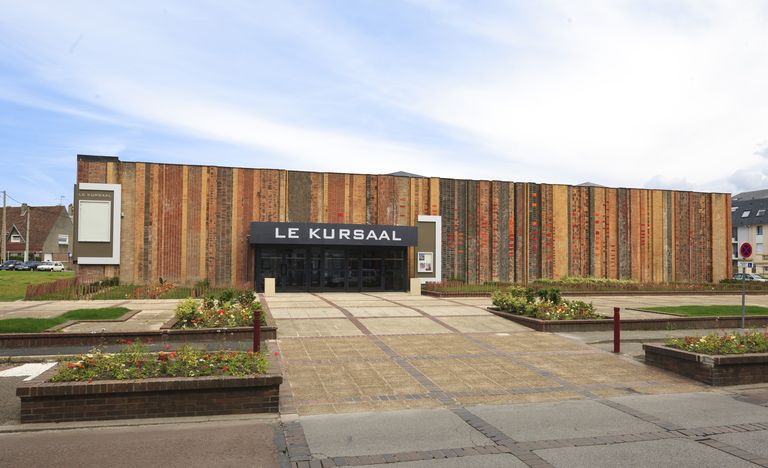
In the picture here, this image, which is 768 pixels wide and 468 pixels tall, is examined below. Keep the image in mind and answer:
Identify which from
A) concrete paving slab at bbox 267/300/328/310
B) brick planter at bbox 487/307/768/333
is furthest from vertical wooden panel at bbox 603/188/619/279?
concrete paving slab at bbox 267/300/328/310

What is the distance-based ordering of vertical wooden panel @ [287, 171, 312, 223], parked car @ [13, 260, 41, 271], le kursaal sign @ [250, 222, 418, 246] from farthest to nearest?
parked car @ [13, 260, 41, 271]
vertical wooden panel @ [287, 171, 312, 223]
le kursaal sign @ [250, 222, 418, 246]

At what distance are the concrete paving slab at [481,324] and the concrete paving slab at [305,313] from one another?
3.90 meters

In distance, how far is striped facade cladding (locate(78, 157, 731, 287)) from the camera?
1287 inches

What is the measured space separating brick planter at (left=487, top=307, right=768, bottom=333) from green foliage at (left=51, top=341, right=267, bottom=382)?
1066 centimetres

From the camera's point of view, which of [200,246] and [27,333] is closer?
[27,333]

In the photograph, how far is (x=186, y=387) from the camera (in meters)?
8.12

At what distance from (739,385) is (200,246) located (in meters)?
28.5

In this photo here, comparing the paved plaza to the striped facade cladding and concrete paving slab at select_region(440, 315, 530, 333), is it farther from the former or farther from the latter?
the striped facade cladding

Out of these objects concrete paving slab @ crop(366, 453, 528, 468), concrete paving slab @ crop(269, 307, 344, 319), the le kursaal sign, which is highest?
the le kursaal sign

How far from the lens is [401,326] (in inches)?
683

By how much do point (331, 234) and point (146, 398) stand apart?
25.6 m

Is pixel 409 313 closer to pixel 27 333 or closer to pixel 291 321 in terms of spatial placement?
pixel 291 321

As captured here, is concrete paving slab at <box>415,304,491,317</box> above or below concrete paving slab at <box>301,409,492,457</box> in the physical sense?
above

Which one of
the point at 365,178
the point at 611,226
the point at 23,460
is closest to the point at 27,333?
the point at 23,460
